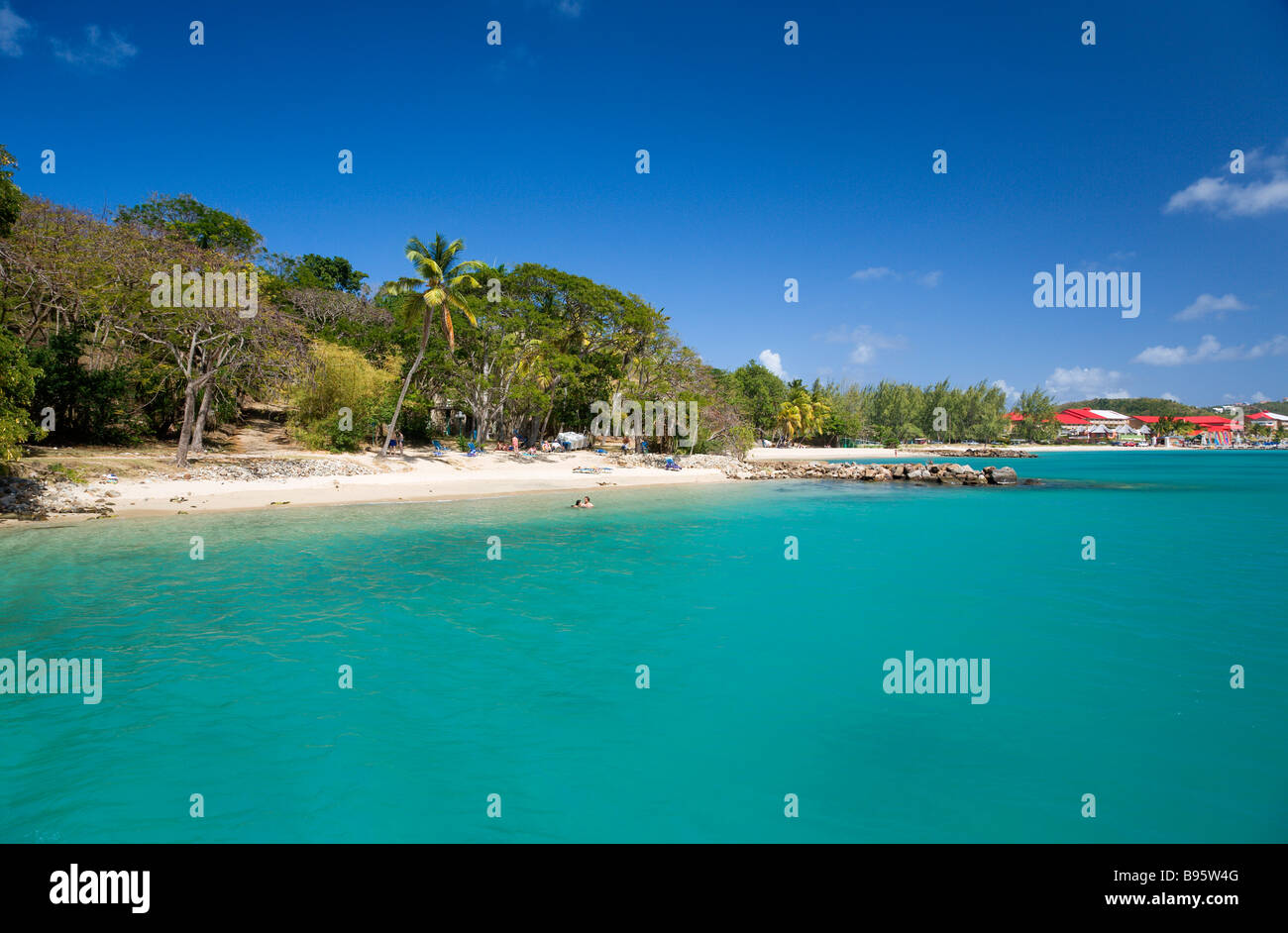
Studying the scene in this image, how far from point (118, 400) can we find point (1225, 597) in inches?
1657

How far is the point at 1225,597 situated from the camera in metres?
13.3

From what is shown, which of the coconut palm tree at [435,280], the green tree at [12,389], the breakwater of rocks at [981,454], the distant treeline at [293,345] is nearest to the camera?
the green tree at [12,389]

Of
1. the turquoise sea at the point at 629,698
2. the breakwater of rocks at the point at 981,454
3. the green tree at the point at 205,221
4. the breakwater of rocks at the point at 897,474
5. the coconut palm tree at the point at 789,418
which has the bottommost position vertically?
the turquoise sea at the point at 629,698

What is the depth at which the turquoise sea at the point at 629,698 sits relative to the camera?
5.70 meters

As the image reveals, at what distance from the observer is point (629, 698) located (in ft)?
26.8

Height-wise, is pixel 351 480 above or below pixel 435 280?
below

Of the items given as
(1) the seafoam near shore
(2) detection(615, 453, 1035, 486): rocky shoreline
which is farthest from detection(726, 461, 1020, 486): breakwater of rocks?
(1) the seafoam near shore

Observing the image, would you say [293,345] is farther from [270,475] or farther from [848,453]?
[848,453]

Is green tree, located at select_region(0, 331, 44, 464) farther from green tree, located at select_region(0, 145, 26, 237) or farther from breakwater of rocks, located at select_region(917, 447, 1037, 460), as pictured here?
breakwater of rocks, located at select_region(917, 447, 1037, 460)

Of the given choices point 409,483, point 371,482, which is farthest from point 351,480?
point 409,483

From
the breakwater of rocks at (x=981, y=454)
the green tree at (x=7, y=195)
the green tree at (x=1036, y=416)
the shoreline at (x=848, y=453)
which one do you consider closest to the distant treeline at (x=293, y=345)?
the green tree at (x=7, y=195)

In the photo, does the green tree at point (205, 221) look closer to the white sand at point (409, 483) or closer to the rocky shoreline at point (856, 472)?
the white sand at point (409, 483)
